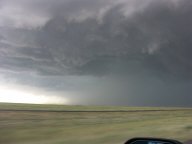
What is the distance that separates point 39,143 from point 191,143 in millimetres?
8981

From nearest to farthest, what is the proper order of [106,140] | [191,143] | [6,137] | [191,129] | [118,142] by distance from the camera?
1. [191,143]
2. [118,142]
3. [106,140]
4. [6,137]
5. [191,129]

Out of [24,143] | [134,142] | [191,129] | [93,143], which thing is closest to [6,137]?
[24,143]

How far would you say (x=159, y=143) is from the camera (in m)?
4.18

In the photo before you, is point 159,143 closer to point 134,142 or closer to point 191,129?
point 134,142

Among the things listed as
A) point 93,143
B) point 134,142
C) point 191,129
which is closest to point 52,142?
point 93,143

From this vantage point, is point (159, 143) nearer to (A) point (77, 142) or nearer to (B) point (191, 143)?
(B) point (191, 143)

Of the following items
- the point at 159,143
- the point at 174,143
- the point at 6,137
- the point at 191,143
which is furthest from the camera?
the point at 6,137

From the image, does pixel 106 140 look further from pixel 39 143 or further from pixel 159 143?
pixel 159 143

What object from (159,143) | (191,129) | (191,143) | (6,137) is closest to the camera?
(159,143)

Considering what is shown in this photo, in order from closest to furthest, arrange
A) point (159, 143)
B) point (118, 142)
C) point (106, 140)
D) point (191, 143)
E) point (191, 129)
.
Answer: point (159, 143), point (191, 143), point (118, 142), point (106, 140), point (191, 129)

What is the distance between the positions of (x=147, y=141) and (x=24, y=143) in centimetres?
1362

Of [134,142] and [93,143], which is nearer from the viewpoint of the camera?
[134,142]

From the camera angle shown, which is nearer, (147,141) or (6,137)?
(147,141)

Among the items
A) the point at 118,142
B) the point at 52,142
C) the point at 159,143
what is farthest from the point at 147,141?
the point at 52,142
